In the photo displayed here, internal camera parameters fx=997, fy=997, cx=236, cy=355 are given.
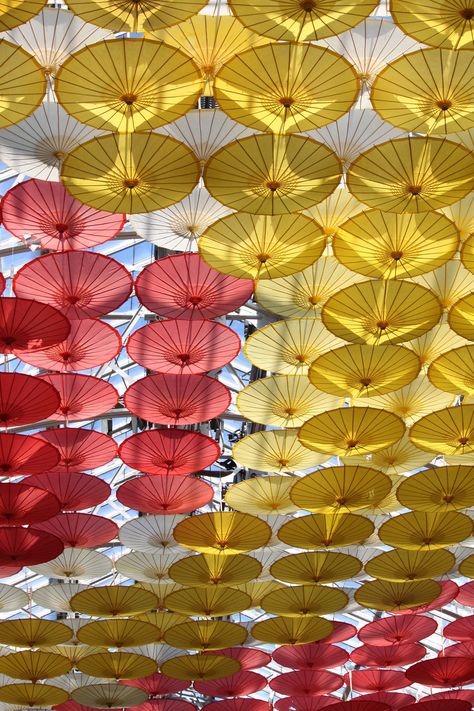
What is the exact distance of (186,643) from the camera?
67.4ft

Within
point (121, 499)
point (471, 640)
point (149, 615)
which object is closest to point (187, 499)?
point (121, 499)

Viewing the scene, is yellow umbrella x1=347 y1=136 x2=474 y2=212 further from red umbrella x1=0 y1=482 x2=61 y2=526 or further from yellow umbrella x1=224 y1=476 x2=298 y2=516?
red umbrella x1=0 y1=482 x2=61 y2=526

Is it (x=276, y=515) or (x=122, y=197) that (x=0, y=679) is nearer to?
(x=276, y=515)

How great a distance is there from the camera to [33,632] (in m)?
20.0

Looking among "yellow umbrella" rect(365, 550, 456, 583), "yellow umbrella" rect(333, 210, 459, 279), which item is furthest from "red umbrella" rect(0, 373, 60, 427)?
"yellow umbrella" rect(365, 550, 456, 583)

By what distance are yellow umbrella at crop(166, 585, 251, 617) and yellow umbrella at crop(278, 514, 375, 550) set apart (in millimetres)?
2332

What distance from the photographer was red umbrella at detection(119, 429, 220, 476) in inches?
621

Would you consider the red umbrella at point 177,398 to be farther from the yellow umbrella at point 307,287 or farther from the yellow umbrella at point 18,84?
the yellow umbrella at point 18,84

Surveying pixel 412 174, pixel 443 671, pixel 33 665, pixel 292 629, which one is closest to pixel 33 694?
pixel 33 665

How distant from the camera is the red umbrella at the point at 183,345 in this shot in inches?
559

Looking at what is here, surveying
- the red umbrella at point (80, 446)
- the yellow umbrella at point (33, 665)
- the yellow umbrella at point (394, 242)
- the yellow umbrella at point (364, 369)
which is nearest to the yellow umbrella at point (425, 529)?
the yellow umbrella at point (364, 369)

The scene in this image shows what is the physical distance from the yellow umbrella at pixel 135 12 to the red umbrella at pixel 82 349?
17.2ft

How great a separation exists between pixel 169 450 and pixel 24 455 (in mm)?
2339

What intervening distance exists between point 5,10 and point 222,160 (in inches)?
111
